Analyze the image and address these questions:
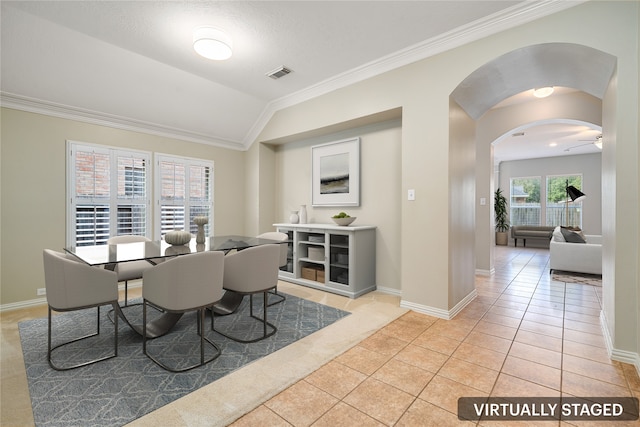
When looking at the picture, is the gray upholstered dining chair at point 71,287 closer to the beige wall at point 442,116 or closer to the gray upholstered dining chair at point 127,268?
the gray upholstered dining chair at point 127,268

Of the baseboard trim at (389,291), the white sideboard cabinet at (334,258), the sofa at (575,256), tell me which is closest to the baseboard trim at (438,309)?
the baseboard trim at (389,291)

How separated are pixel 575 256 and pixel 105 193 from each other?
24.0 feet

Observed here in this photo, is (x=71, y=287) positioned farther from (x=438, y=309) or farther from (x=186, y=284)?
(x=438, y=309)

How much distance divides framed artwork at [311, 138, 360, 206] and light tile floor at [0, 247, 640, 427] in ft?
5.73

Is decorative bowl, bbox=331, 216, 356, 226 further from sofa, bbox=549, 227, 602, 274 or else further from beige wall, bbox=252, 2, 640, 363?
sofa, bbox=549, 227, 602, 274

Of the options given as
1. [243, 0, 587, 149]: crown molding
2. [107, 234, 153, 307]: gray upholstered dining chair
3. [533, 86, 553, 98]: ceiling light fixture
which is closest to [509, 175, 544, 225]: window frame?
[533, 86, 553, 98]: ceiling light fixture

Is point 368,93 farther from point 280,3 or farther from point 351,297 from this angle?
point 351,297

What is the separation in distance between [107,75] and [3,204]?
1.83 meters

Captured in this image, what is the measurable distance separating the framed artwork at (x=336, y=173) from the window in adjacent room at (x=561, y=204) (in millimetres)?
7877

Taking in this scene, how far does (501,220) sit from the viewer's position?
939cm

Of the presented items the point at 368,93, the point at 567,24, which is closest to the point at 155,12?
the point at 368,93

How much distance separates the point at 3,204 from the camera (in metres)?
3.17

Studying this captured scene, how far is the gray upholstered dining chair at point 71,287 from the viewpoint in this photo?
2.09 m

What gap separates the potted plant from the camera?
9.23m
